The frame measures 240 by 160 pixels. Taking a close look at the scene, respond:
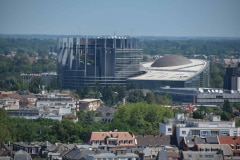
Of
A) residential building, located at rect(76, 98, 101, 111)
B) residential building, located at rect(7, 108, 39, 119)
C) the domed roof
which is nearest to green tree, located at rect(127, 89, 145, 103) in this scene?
residential building, located at rect(76, 98, 101, 111)

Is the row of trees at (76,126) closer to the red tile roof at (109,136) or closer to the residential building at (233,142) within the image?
the red tile roof at (109,136)

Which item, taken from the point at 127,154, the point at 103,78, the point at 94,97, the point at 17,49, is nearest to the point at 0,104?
the point at 94,97

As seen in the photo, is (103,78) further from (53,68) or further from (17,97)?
(53,68)

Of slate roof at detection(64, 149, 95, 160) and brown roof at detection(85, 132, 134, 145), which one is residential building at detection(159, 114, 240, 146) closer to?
brown roof at detection(85, 132, 134, 145)

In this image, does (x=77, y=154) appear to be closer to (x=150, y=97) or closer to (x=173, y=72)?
(x=150, y=97)

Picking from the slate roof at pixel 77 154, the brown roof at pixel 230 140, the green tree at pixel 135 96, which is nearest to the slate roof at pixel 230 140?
the brown roof at pixel 230 140

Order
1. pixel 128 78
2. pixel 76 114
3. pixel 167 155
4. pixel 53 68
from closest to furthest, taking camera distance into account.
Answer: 1. pixel 167 155
2. pixel 76 114
3. pixel 128 78
4. pixel 53 68

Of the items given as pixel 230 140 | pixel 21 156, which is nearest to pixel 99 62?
pixel 230 140
